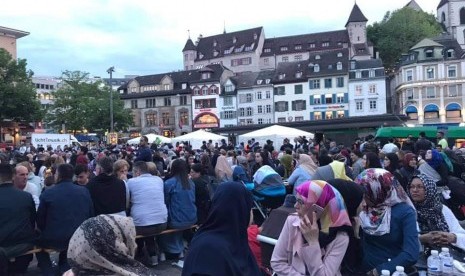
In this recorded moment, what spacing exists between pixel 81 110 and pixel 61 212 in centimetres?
5503

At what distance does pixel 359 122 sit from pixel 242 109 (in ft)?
74.4

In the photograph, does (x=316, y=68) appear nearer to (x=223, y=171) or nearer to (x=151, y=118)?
(x=151, y=118)

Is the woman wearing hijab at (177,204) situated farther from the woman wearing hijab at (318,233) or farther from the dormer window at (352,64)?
the dormer window at (352,64)

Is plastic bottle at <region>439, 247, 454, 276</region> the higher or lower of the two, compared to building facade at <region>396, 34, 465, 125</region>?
lower

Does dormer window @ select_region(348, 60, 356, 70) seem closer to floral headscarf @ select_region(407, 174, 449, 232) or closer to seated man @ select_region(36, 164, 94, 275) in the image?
seated man @ select_region(36, 164, 94, 275)

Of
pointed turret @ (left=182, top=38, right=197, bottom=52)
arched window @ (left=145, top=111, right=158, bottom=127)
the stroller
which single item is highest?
pointed turret @ (left=182, top=38, right=197, bottom=52)

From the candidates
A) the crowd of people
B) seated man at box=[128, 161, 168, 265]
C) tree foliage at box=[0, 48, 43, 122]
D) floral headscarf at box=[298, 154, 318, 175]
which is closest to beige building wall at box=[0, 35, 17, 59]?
tree foliage at box=[0, 48, 43, 122]

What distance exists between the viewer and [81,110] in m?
58.2

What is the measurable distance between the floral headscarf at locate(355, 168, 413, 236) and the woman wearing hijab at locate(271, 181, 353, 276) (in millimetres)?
507

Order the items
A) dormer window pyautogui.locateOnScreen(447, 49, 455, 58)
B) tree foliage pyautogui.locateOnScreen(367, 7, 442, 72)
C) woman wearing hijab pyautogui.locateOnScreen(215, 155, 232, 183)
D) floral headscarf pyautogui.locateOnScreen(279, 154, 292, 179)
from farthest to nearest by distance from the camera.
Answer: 1. tree foliage pyautogui.locateOnScreen(367, 7, 442, 72)
2. dormer window pyautogui.locateOnScreen(447, 49, 455, 58)
3. floral headscarf pyautogui.locateOnScreen(279, 154, 292, 179)
4. woman wearing hijab pyautogui.locateOnScreen(215, 155, 232, 183)

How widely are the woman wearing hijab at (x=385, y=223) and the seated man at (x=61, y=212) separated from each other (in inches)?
167

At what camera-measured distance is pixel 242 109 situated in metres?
67.9

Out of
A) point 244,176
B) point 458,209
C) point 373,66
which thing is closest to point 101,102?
point 373,66

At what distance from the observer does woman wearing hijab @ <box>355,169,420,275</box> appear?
3828mm
